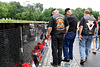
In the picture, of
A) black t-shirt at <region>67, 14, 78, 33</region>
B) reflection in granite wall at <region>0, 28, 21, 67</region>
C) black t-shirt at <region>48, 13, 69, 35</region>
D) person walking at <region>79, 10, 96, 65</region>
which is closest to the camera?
Answer: reflection in granite wall at <region>0, 28, 21, 67</region>

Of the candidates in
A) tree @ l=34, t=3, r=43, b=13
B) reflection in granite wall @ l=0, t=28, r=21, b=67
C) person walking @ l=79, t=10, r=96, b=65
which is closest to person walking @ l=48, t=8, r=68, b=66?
person walking @ l=79, t=10, r=96, b=65

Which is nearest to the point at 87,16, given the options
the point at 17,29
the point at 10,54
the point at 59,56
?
the point at 59,56

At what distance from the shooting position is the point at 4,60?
255 cm

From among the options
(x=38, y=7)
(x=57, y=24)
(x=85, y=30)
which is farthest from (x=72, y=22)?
(x=38, y=7)

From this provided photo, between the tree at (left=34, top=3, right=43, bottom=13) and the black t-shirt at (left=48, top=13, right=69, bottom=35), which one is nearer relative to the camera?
the black t-shirt at (left=48, top=13, right=69, bottom=35)

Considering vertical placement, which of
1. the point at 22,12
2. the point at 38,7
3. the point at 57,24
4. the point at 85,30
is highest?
the point at 38,7

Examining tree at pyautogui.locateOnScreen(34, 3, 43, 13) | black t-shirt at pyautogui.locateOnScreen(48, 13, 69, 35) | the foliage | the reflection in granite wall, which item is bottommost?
the reflection in granite wall

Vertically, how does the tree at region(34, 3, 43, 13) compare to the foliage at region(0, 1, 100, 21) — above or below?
above

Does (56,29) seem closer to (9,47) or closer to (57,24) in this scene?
(57,24)

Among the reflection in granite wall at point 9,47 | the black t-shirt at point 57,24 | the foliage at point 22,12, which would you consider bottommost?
the reflection in granite wall at point 9,47

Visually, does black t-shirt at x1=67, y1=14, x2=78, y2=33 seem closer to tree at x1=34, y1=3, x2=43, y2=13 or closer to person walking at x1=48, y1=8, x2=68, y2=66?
person walking at x1=48, y1=8, x2=68, y2=66

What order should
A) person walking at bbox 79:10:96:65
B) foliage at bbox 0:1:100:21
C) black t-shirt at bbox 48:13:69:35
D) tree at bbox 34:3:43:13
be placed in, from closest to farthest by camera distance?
black t-shirt at bbox 48:13:69:35 < person walking at bbox 79:10:96:65 < foliage at bbox 0:1:100:21 < tree at bbox 34:3:43:13

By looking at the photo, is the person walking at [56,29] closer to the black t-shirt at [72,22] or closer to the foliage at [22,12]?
the black t-shirt at [72,22]

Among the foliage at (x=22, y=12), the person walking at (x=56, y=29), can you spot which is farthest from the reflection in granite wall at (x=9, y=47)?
the foliage at (x=22, y=12)
